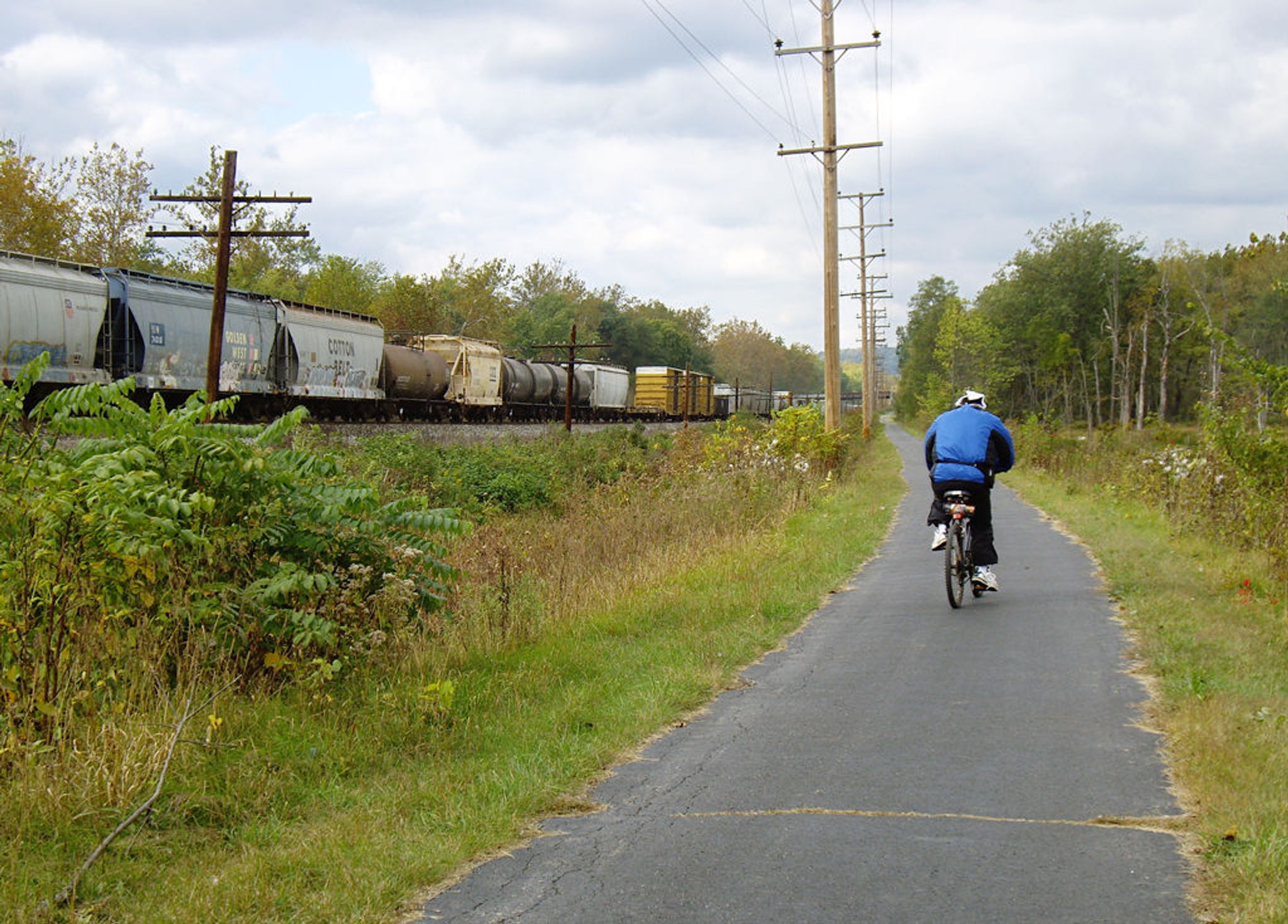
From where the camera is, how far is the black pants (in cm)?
1135

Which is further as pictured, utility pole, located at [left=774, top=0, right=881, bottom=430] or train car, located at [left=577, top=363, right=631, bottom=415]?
train car, located at [left=577, top=363, right=631, bottom=415]

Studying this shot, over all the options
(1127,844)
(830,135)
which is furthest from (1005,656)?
(830,135)

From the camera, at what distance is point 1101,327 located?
86.7m

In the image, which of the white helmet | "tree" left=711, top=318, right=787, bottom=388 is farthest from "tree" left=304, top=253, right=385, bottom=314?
"tree" left=711, top=318, right=787, bottom=388

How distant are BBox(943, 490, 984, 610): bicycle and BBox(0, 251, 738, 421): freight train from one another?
9553 millimetres

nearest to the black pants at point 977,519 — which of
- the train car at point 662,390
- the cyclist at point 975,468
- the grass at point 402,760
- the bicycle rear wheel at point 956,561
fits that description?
the cyclist at point 975,468

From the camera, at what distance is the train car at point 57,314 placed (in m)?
23.7

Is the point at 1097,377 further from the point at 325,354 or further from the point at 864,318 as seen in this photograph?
Result: the point at 325,354

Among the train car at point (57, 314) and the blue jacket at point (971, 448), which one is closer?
the blue jacket at point (971, 448)

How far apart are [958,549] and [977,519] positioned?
1.63ft

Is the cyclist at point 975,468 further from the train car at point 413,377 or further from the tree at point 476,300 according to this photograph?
the tree at point 476,300

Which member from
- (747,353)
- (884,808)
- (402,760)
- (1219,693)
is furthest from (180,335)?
(747,353)

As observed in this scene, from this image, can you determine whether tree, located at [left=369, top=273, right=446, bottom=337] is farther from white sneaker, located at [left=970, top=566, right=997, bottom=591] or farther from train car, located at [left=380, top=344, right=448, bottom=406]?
white sneaker, located at [left=970, top=566, right=997, bottom=591]

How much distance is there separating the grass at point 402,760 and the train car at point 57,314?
53.3ft
